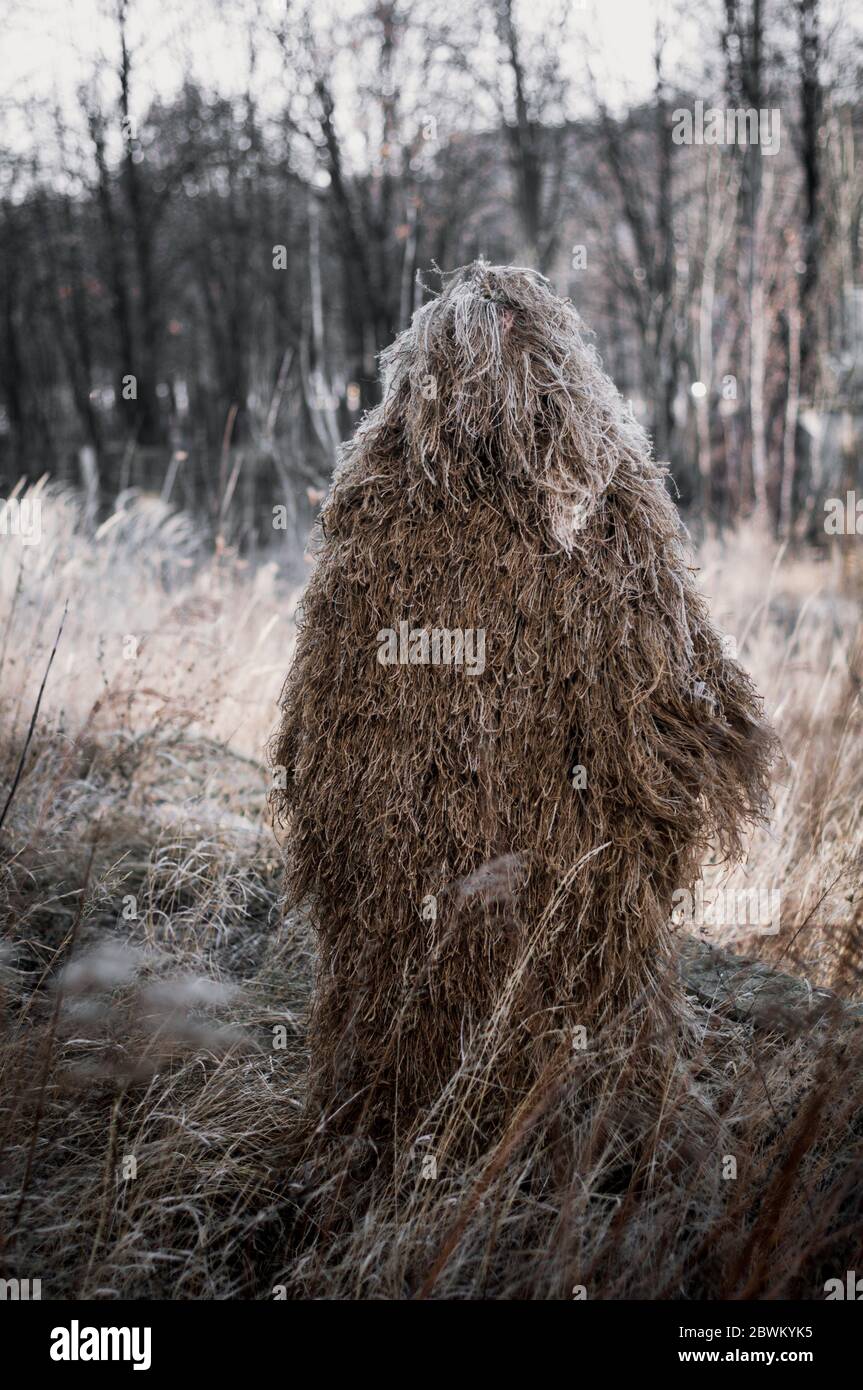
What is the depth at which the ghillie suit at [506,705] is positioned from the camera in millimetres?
2045

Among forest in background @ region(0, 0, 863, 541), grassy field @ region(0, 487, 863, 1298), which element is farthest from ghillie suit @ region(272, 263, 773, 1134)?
forest in background @ region(0, 0, 863, 541)

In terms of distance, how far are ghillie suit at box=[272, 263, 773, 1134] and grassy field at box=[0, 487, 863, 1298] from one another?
211mm

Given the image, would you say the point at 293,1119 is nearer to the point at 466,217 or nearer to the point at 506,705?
the point at 506,705

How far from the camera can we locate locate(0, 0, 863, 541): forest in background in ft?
37.2

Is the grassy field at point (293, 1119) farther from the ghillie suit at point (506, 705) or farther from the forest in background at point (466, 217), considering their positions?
the forest in background at point (466, 217)

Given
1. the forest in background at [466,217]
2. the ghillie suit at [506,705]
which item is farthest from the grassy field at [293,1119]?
the forest in background at [466,217]

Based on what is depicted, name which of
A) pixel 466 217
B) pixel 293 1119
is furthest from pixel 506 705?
pixel 466 217

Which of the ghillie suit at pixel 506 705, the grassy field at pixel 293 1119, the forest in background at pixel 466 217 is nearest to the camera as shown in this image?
the grassy field at pixel 293 1119

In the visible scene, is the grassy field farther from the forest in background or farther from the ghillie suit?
the forest in background

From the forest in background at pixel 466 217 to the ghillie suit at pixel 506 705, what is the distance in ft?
21.9

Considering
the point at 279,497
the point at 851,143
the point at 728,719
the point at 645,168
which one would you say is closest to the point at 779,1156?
the point at 728,719

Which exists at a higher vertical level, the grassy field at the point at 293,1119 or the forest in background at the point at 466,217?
the forest in background at the point at 466,217
